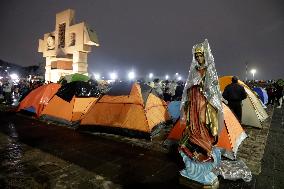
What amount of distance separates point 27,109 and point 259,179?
32.9ft

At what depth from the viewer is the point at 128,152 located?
6.04m

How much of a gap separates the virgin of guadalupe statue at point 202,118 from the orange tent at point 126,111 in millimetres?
3180

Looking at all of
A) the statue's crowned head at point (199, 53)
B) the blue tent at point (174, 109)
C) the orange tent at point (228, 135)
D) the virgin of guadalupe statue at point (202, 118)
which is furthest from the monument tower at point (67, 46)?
the virgin of guadalupe statue at point (202, 118)

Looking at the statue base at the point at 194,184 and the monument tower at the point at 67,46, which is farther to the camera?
the monument tower at the point at 67,46

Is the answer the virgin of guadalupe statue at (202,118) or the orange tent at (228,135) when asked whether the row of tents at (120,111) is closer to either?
the orange tent at (228,135)

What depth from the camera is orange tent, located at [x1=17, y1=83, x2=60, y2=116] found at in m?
10.3

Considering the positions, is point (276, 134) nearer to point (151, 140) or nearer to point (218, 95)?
point (151, 140)

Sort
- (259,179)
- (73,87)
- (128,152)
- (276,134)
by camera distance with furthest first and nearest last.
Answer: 1. (73,87)
2. (276,134)
3. (128,152)
4. (259,179)

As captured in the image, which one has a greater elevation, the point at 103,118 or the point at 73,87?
the point at 73,87

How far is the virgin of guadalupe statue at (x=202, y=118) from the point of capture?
3756 mm

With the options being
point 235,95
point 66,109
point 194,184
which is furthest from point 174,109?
point 194,184

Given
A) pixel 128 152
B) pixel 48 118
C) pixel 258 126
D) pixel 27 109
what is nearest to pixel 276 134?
pixel 258 126

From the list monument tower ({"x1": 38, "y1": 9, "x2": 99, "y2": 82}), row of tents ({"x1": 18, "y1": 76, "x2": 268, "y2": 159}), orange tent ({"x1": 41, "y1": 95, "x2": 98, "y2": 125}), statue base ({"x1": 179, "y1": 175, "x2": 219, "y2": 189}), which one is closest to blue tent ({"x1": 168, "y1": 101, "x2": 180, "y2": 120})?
row of tents ({"x1": 18, "y1": 76, "x2": 268, "y2": 159})

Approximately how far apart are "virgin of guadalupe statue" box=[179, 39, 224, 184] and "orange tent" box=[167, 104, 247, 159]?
1950mm
